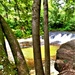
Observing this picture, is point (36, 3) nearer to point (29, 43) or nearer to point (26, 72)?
point (26, 72)

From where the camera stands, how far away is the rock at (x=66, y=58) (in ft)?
20.1

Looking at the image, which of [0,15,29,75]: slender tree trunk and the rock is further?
the rock

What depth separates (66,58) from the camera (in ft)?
21.5

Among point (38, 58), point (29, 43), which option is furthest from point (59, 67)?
point (29, 43)

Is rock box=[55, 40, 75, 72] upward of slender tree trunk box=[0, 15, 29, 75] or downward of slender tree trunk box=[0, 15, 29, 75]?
downward

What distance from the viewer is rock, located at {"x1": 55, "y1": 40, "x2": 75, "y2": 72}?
6.14 m

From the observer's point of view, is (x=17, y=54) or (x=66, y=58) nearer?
(x=17, y=54)

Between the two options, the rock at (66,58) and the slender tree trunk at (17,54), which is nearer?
the slender tree trunk at (17,54)

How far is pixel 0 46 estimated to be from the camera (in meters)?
2.77

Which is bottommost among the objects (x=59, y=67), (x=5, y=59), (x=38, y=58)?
(x=59, y=67)

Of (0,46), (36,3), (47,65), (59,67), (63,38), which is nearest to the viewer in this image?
(0,46)

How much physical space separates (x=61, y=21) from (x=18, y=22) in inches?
726

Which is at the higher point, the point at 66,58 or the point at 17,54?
the point at 17,54

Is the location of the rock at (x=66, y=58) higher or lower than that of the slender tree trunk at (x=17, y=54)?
lower
